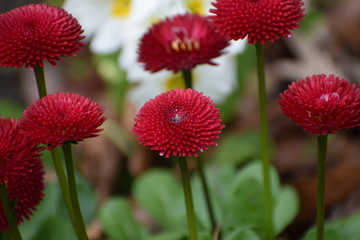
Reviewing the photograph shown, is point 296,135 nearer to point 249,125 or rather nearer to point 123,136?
point 249,125

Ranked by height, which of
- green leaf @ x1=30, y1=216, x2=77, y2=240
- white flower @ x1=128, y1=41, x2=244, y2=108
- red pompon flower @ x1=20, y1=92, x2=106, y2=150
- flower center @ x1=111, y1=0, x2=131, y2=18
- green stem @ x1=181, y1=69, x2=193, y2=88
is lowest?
green leaf @ x1=30, y1=216, x2=77, y2=240

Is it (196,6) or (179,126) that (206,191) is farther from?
(196,6)

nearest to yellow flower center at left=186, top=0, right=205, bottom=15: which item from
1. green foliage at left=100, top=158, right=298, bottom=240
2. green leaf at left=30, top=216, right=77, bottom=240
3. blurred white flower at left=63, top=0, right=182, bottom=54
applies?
blurred white flower at left=63, top=0, right=182, bottom=54

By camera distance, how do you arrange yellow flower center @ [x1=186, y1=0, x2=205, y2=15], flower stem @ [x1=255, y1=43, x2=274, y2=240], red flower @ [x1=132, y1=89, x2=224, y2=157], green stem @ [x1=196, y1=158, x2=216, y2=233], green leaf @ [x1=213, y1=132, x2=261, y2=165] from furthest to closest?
green leaf @ [x1=213, y1=132, x2=261, y2=165], yellow flower center @ [x1=186, y1=0, x2=205, y2=15], green stem @ [x1=196, y1=158, x2=216, y2=233], flower stem @ [x1=255, y1=43, x2=274, y2=240], red flower @ [x1=132, y1=89, x2=224, y2=157]

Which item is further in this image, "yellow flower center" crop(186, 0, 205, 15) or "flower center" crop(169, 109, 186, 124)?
"yellow flower center" crop(186, 0, 205, 15)

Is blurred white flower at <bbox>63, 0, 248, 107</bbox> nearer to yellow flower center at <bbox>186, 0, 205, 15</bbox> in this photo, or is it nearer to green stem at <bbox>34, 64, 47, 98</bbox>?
yellow flower center at <bbox>186, 0, 205, 15</bbox>

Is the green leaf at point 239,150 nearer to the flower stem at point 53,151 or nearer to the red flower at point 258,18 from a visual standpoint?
the flower stem at point 53,151

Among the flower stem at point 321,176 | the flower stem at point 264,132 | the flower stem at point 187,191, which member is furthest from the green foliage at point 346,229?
the flower stem at point 187,191
